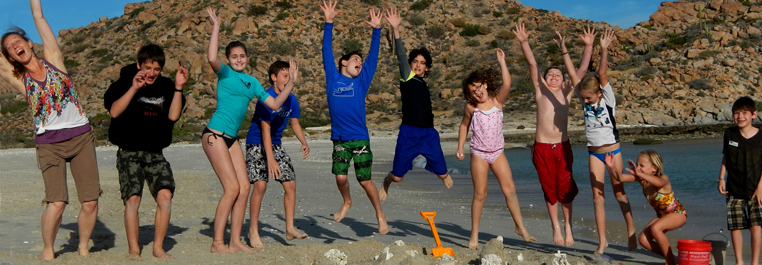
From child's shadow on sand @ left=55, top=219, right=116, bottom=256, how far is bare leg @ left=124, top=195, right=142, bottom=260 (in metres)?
0.61

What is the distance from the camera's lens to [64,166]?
500 centimetres

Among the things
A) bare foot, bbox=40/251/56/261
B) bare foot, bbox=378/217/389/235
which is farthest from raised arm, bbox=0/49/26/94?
bare foot, bbox=378/217/389/235

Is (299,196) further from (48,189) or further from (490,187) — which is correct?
(48,189)

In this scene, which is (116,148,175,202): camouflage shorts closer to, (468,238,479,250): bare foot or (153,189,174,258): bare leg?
(153,189,174,258): bare leg

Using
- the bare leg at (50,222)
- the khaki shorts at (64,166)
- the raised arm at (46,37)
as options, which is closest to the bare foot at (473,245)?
the khaki shorts at (64,166)

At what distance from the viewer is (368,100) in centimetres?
3959

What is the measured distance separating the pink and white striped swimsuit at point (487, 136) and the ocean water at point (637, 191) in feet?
4.83

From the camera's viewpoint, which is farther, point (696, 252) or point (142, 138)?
point (142, 138)

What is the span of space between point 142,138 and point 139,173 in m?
0.28

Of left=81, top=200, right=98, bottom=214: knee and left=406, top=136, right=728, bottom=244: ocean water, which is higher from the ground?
left=81, top=200, right=98, bottom=214: knee

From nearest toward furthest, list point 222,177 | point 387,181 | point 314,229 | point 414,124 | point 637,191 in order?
point 222,177, point 414,124, point 387,181, point 314,229, point 637,191

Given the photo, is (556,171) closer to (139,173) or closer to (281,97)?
(281,97)

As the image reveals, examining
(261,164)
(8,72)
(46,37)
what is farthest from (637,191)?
(8,72)

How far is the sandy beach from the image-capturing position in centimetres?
526
